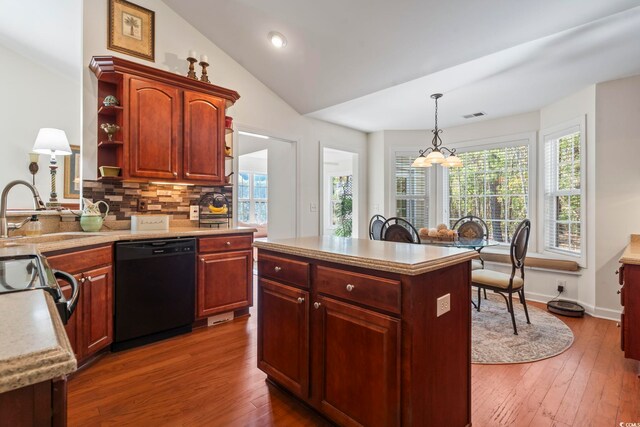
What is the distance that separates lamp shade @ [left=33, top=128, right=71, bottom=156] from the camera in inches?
119

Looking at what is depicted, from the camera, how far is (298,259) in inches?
A: 71.7

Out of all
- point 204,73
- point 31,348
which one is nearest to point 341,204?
point 204,73

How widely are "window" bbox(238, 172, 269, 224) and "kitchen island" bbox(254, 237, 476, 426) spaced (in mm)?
6186

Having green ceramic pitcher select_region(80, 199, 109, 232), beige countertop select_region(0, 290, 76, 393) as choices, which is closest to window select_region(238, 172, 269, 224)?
green ceramic pitcher select_region(80, 199, 109, 232)

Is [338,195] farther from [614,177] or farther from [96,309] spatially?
[96,309]

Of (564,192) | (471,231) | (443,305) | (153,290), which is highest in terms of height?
(564,192)

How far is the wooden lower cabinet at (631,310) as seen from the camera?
2.15m

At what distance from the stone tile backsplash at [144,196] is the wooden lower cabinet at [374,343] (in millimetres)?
2020

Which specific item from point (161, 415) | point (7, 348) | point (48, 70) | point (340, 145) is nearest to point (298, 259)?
point (161, 415)

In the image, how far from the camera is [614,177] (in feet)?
10.8

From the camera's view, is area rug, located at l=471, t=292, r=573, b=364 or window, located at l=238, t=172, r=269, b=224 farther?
window, located at l=238, t=172, r=269, b=224

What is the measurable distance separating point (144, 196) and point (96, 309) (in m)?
1.27

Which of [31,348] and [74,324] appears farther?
[74,324]

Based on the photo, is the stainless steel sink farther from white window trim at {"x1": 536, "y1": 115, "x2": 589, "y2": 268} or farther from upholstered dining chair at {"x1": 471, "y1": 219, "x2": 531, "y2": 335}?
white window trim at {"x1": 536, "y1": 115, "x2": 589, "y2": 268}
